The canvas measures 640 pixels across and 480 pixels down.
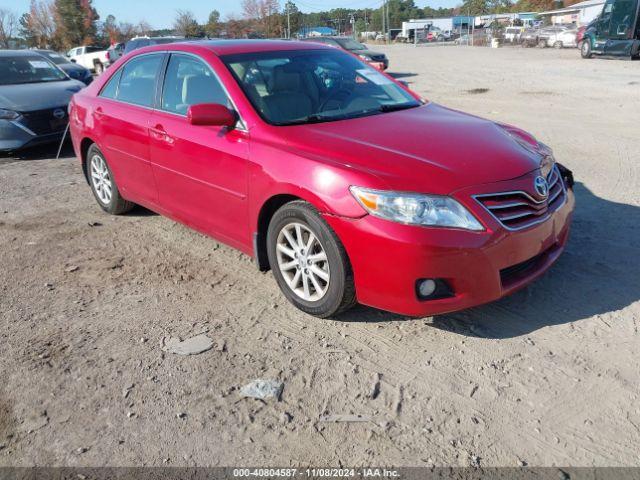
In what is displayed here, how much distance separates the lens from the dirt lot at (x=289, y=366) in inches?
103

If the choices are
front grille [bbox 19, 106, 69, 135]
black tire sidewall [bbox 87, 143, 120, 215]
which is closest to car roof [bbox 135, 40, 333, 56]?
black tire sidewall [bbox 87, 143, 120, 215]

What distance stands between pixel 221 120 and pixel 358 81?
1.32 metres

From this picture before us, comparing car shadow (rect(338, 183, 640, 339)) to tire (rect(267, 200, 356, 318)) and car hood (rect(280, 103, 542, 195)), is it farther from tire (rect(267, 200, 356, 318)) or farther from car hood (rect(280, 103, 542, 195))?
car hood (rect(280, 103, 542, 195))

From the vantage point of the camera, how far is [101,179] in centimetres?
584

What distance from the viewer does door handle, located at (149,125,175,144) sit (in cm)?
446

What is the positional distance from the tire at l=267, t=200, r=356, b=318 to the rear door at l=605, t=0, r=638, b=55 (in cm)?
2460

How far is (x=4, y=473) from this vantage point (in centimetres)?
253

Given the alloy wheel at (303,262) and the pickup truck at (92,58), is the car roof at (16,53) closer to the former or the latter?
the alloy wheel at (303,262)

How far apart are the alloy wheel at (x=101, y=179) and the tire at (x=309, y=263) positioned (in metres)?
2.64

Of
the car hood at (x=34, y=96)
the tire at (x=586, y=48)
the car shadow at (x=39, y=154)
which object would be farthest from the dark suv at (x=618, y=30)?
the car shadow at (x=39, y=154)

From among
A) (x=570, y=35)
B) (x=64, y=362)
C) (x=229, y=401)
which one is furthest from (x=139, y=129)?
(x=570, y=35)

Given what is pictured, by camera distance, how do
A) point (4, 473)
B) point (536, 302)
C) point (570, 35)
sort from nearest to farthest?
point (4, 473), point (536, 302), point (570, 35)

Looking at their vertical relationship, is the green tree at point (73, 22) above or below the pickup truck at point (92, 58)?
above

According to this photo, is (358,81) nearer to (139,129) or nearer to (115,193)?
(139,129)
